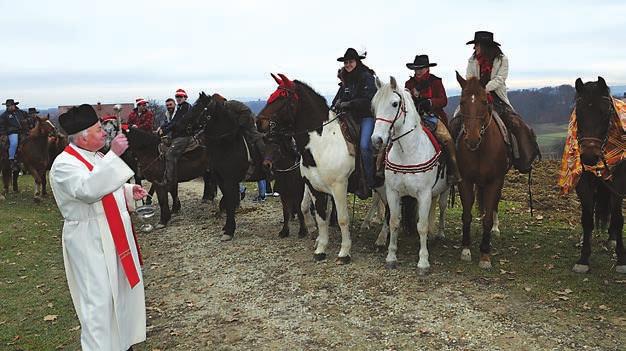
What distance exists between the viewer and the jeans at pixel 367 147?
6879mm

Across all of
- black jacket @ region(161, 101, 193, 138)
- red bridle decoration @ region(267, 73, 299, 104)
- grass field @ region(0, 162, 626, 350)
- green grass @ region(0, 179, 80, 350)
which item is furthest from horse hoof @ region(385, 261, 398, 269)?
black jacket @ region(161, 101, 193, 138)

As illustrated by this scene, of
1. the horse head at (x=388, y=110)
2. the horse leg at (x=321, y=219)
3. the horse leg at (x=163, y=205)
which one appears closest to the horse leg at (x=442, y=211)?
the horse leg at (x=321, y=219)

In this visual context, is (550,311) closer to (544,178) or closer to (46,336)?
(46,336)

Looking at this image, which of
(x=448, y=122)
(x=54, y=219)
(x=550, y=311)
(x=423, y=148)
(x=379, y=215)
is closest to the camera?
(x=550, y=311)

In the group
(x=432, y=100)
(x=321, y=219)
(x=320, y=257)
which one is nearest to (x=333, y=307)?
(x=320, y=257)

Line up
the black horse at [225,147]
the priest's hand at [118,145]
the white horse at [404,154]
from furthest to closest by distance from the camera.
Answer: the black horse at [225,147] < the white horse at [404,154] < the priest's hand at [118,145]

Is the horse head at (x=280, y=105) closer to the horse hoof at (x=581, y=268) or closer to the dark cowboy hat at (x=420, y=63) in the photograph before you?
the dark cowboy hat at (x=420, y=63)

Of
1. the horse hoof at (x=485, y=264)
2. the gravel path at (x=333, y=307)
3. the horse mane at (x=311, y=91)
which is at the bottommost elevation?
the gravel path at (x=333, y=307)

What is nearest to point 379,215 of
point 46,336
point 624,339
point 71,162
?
point 624,339

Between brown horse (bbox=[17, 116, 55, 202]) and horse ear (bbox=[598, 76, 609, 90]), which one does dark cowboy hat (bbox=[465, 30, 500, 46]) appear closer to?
horse ear (bbox=[598, 76, 609, 90])

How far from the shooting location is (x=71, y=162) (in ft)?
11.6

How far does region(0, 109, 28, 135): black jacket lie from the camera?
14.8m

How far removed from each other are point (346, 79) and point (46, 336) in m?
5.04

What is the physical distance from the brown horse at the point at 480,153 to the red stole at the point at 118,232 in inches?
164
